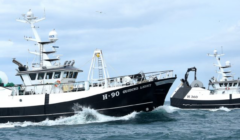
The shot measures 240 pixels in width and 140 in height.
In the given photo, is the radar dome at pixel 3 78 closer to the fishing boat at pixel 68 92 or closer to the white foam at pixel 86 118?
the fishing boat at pixel 68 92

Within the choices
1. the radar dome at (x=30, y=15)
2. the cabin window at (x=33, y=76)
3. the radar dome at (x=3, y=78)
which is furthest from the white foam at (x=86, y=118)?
the radar dome at (x=30, y=15)

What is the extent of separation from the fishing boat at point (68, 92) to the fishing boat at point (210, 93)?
823 inches

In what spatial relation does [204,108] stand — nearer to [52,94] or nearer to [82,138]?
[52,94]

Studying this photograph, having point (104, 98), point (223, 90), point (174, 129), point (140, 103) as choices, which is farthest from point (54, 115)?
point (223, 90)

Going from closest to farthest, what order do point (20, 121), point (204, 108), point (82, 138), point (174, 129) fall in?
point (82, 138) → point (174, 129) → point (20, 121) → point (204, 108)

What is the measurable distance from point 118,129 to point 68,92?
602 cm

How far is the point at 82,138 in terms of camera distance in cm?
1825

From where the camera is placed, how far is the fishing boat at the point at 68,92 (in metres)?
24.4

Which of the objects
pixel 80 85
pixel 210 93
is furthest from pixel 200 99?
pixel 80 85

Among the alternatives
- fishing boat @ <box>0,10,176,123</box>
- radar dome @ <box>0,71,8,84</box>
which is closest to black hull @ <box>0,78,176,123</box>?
fishing boat @ <box>0,10,176,123</box>

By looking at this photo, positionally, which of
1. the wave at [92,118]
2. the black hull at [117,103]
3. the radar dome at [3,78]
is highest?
the radar dome at [3,78]

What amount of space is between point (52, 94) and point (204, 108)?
84.1 ft

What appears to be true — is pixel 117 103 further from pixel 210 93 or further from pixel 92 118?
pixel 210 93

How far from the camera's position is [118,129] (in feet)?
67.9
